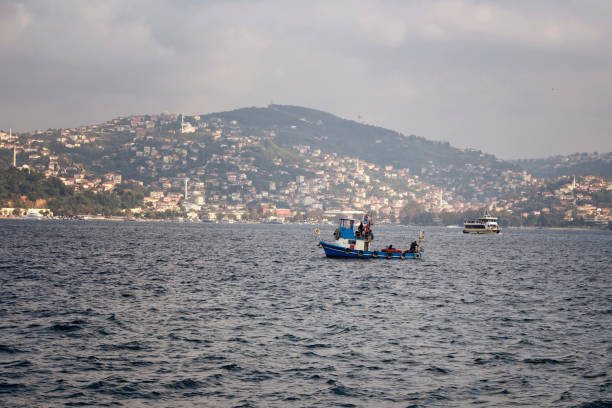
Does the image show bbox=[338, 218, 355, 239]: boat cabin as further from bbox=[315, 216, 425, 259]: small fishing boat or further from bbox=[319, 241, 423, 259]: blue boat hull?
bbox=[319, 241, 423, 259]: blue boat hull

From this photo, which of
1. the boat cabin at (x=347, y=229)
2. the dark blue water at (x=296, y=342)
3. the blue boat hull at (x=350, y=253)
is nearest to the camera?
the dark blue water at (x=296, y=342)

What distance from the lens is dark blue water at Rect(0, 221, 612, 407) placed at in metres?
18.9

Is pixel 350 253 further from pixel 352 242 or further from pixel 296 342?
pixel 296 342

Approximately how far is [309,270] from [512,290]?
2000 centimetres

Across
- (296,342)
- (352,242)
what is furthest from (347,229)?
(296,342)

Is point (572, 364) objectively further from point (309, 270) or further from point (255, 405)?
point (309, 270)

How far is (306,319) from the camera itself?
31.5 m

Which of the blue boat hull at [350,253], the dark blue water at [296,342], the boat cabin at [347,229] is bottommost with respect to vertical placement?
the dark blue water at [296,342]

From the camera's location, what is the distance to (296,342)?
25.8 meters

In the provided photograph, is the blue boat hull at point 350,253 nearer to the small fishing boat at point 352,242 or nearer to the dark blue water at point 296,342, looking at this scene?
the small fishing boat at point 352,242

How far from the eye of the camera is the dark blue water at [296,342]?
18.9 m

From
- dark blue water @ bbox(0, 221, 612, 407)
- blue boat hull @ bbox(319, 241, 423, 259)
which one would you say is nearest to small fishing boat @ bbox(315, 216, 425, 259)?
blue boat hull @ bbox(319, 241, 423, 259)

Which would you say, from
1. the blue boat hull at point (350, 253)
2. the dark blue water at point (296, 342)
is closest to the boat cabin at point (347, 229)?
the blue boat hull at point (350, 253)

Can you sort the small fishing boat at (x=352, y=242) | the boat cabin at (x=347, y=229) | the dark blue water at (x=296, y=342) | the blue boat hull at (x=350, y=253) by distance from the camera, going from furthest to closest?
the blue boat hull at (x=350, y=253) → the small fishing boat at (x=352, y=242) → the boat cabin at (x=347, y=229) → the dark blue water at (x=296, y=342)
